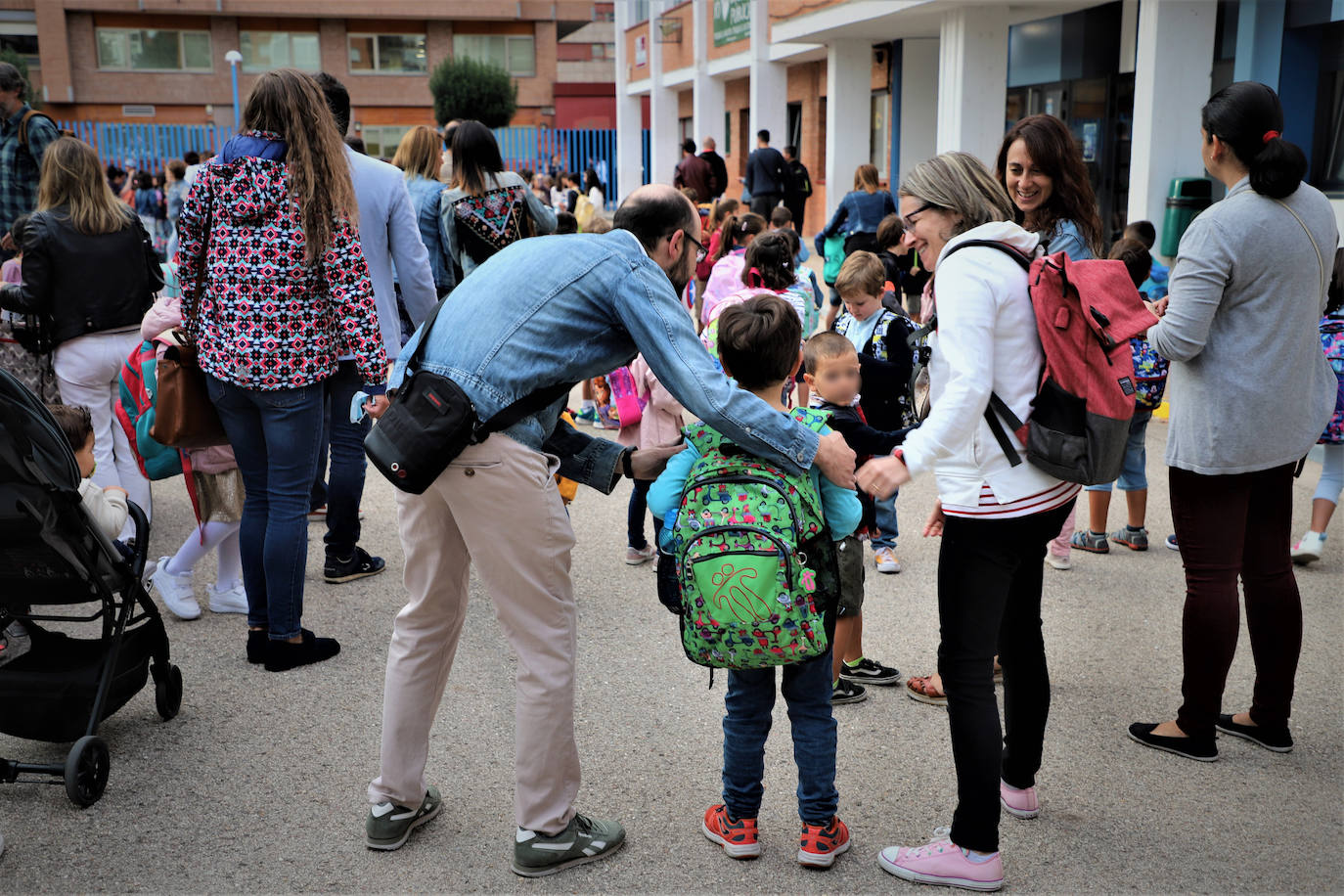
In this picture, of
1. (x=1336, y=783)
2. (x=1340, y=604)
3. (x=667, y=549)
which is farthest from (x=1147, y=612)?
(x=667, y=549)

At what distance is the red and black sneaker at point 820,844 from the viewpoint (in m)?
2.91

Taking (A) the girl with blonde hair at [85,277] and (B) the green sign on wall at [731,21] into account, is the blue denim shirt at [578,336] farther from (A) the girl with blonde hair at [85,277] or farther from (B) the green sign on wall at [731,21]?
(B) the green sign on wall at [731,21]

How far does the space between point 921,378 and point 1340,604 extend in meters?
2.69

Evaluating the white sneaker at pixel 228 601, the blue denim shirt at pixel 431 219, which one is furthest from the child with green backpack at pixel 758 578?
the blue denim shirt at pixel 431 219

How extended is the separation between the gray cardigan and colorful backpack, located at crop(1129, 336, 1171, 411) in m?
1.47

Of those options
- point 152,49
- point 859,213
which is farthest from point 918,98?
point 152,49

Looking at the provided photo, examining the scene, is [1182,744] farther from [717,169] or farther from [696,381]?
[717,169]

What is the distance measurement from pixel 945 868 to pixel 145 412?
3.43 m

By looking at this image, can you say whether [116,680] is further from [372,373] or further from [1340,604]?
[1340,604]

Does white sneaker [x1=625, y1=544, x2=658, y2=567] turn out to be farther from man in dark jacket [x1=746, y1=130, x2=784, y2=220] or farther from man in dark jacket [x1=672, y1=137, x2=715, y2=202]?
man in dark jacket [x1=746, y1=130, x2=784, y2=220]

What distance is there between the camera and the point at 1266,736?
3.57 metres

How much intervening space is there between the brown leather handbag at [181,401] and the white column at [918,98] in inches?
646

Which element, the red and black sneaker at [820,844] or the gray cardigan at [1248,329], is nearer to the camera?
the red and black sneaker at [820,844]

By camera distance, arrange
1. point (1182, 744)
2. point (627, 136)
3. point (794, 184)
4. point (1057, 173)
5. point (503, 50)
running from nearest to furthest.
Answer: point (1057, 173) → point (1182, 744) → point (794, 184) → point (627, 136) → point (503, 50)
